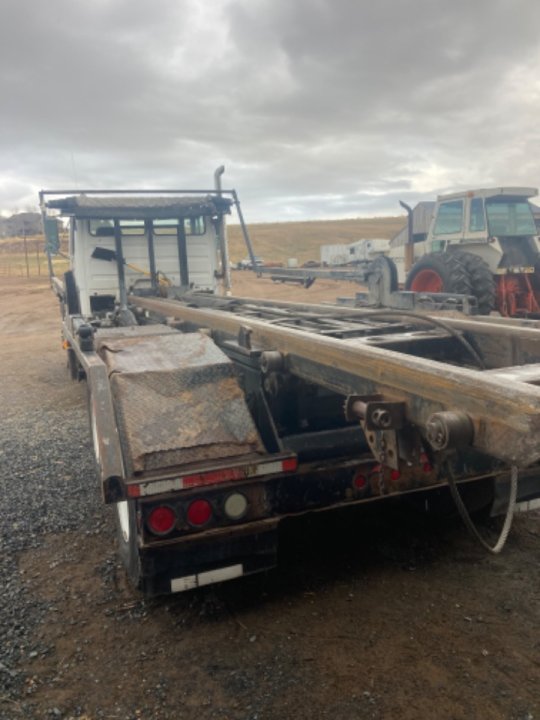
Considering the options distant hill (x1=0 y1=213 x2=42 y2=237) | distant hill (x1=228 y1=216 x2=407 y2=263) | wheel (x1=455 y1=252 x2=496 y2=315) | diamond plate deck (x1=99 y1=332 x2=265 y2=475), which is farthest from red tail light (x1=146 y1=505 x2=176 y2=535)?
distant hill (x1=0 y1=213 x2=42 y2=237)

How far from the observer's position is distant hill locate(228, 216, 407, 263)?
57.4 metres

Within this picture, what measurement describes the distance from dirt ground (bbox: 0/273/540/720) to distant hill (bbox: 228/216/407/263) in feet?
144

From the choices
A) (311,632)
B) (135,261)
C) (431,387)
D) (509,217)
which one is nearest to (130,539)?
(311,632)

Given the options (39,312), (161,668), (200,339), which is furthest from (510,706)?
(39,312)

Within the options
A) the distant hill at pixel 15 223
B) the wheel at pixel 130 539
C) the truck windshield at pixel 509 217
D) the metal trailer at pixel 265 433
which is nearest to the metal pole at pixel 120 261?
the metal trailer at pixel 265 433

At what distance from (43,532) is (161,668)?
1728mm

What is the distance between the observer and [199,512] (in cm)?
288

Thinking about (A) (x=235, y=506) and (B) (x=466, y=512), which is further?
(A) (x=235, y=506)

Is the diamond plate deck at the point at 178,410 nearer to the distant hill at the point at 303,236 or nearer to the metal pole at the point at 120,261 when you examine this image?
the metal pole at the point at 120,261

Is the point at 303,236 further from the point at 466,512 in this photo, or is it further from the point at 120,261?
the point at 466,512

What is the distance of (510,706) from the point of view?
2.49m

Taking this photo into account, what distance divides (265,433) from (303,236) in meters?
68.6

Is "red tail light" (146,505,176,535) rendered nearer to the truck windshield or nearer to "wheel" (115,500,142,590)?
"wheel" (115,500,142,590)

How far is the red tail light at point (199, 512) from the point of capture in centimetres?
287
